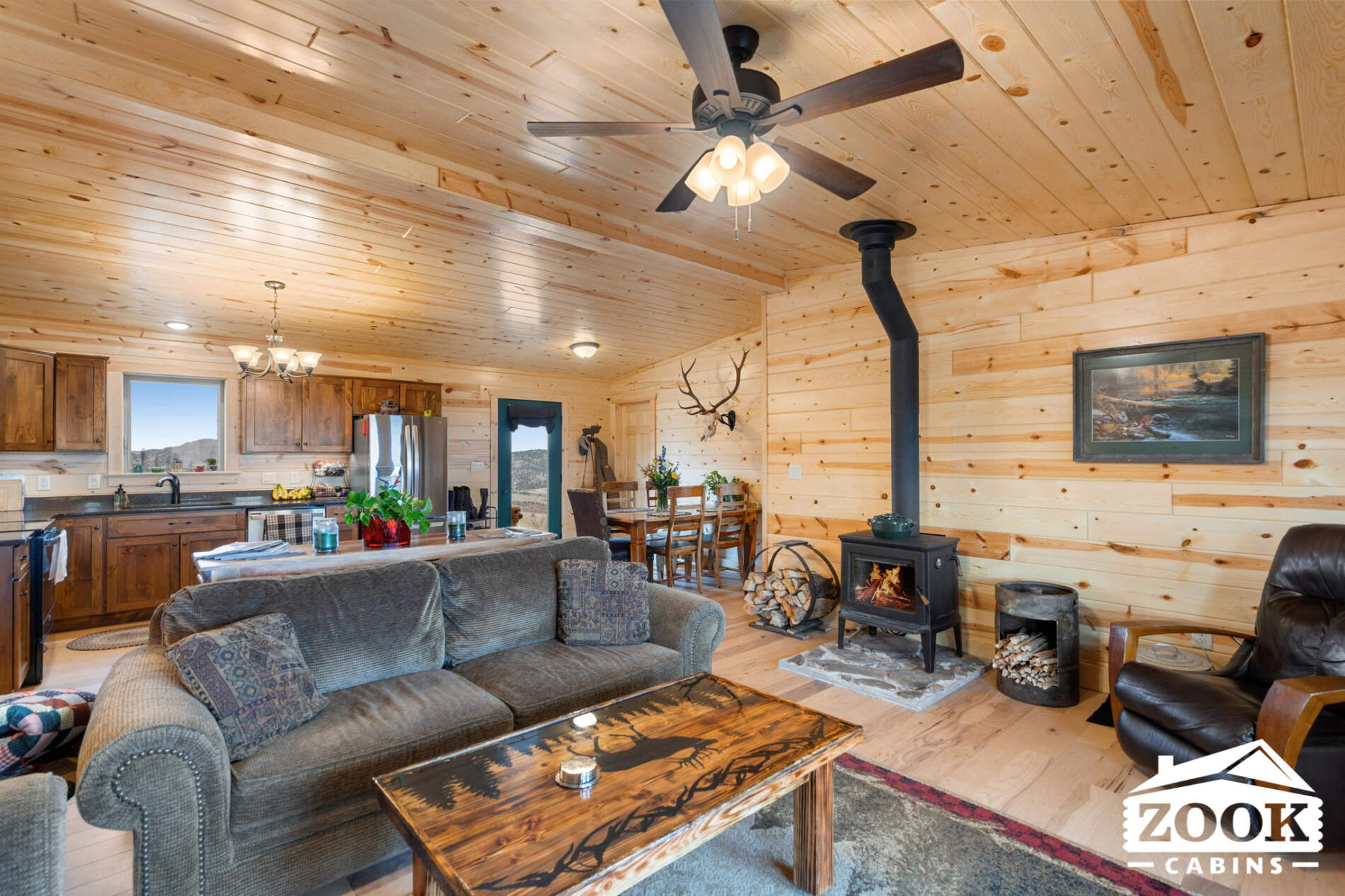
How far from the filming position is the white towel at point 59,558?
12.5ft

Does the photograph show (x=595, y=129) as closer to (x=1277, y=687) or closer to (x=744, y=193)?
(x=744, y=193)

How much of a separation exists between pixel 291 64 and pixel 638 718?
2.59 metres

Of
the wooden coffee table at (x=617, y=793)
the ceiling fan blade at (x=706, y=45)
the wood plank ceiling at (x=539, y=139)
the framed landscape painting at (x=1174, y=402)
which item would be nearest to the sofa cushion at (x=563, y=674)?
the wooden coffee table at (x=617, y=793)

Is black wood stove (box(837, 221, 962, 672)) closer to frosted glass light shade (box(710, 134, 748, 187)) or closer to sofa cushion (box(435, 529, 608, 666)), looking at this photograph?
sofa cushion (box(435, 529, 608, 666))

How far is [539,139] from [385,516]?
191 centimetres

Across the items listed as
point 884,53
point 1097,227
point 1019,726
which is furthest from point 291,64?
point 1019,726

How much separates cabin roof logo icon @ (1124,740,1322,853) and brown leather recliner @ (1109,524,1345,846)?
0.04 metres

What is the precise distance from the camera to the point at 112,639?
14.2 ft

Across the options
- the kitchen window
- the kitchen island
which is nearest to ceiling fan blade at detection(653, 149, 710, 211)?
the kitchen island

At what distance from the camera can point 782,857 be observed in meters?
2.04

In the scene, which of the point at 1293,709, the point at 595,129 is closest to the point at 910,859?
the point at 1293,709

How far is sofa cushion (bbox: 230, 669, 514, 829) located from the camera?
1729mm

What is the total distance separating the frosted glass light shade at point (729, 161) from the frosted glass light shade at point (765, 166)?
0.06ft

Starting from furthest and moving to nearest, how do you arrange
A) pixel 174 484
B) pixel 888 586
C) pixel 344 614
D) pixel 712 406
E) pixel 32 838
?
pixel 712 406
pixel 174 484
pixel 888 586
pixel 344 614
pixel 32 838
